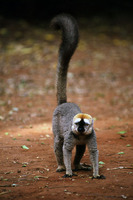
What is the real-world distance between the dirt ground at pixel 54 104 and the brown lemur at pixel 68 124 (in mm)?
296

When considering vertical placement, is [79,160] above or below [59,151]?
below

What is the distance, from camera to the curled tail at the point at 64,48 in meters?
6.12

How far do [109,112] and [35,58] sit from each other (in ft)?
26.9

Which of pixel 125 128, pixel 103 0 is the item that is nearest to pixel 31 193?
pixel 125 128

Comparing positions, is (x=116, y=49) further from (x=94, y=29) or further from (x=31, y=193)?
(x=31, y=193)

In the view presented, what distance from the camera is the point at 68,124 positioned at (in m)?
5.20

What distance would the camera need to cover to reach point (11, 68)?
15969 mm

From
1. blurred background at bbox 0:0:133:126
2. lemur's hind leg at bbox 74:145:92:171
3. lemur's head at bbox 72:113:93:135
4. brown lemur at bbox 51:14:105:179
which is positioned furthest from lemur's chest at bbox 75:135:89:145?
blurred background at bbox 0:0:133:126

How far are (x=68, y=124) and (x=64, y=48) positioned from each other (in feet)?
6.10

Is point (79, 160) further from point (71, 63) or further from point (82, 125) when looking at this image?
point (71, 63)

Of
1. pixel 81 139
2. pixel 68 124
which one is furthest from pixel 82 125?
pixel 68 124

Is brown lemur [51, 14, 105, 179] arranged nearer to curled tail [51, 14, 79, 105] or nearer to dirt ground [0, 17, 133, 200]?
curled tail [51, 14, 79, 105]

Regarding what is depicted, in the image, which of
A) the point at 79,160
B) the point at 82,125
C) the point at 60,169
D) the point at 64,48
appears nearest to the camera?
the point at 82,125

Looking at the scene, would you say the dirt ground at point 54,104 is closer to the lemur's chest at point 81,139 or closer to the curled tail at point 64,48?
the lemur's chest at point 81,139
